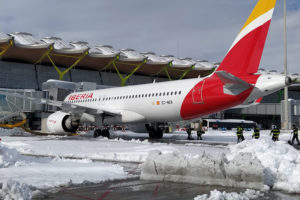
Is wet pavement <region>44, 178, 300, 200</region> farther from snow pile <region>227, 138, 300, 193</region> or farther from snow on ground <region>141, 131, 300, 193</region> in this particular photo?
snow pile <region>227, 138, 300, 193</region>

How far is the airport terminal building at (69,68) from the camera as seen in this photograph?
46750mm

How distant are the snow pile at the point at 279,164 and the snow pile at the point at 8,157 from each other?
6244 mm

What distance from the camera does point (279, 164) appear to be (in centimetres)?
719

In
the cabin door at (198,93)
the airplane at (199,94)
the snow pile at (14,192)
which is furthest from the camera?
the cabin door at (198,93)

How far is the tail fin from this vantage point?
1666cm

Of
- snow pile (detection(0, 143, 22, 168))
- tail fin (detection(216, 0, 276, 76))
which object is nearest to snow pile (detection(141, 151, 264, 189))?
snow pile (detection(0, 143, 22, 168))

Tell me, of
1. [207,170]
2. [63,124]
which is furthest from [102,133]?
[207,170]

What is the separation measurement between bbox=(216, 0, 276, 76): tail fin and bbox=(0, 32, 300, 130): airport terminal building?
92.3 feet

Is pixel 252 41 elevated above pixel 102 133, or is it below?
above

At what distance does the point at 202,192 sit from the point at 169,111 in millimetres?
14099

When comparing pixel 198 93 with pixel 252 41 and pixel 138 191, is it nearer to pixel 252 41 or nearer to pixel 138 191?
pixel 252 41

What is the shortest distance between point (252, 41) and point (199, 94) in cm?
404

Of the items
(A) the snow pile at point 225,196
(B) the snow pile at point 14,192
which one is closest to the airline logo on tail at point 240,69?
(A) the snow pile at point 225,196

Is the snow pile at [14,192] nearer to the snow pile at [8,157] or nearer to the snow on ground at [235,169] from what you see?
the snow on ground at [235,169]
